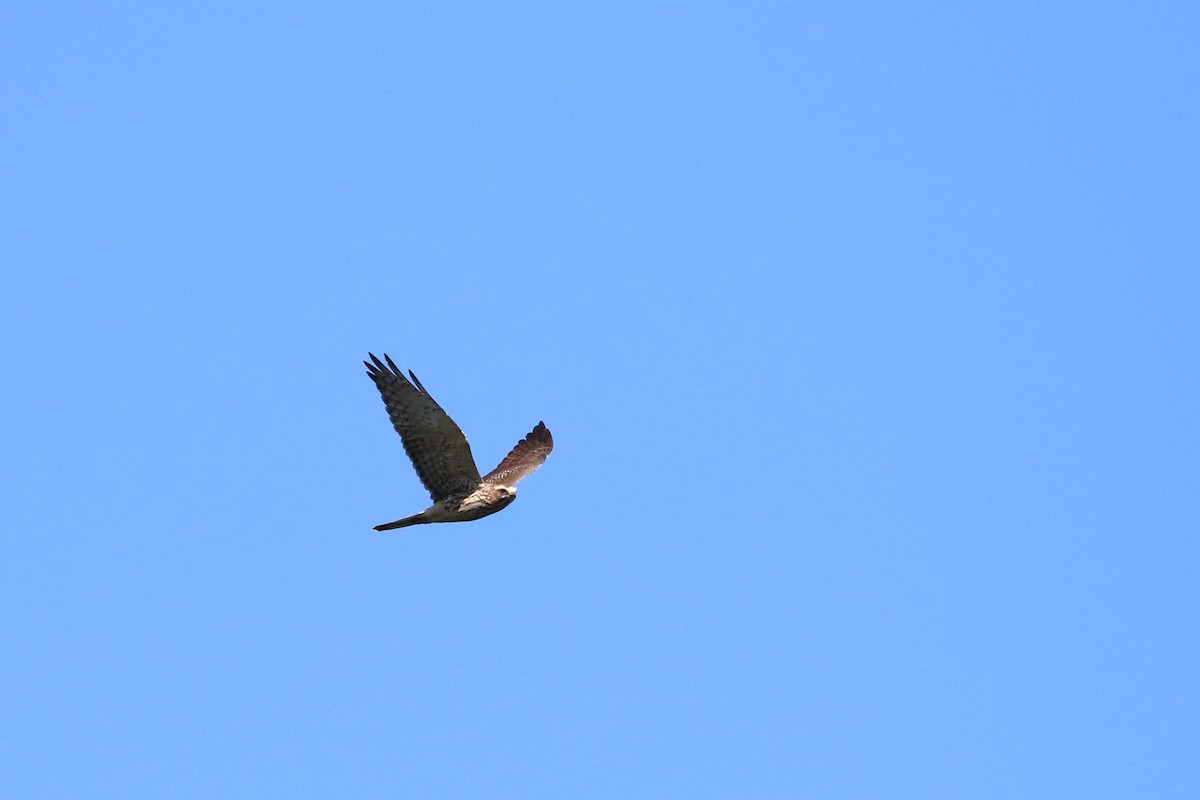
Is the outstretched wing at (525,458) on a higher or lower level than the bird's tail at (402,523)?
higher

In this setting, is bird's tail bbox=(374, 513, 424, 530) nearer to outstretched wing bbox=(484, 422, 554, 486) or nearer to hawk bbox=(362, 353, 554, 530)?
hawk bbox=(362, 353, 554, 530)

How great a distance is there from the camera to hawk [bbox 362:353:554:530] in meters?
19.1

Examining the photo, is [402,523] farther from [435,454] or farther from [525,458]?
[525,458]

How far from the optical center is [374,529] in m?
19.1

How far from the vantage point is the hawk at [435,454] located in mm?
19078

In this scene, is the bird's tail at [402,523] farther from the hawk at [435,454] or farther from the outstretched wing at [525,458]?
the outstretched wing at [525,458]

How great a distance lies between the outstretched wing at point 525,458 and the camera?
21.8 meters

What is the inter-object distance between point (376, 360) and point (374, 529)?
2115 mm

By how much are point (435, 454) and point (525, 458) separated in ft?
11.4

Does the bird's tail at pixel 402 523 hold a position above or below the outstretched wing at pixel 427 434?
below

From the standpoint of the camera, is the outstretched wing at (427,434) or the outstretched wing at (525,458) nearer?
the outstretched wing at (427,434)

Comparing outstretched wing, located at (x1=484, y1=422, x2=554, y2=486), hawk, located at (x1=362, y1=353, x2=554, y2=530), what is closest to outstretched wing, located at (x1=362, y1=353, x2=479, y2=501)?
hawk, located at (x1=362, y1=353, x2=554, y2=530)

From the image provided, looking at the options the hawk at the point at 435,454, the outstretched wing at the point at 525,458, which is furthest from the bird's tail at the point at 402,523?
the outstretched wing at the point at 525,458

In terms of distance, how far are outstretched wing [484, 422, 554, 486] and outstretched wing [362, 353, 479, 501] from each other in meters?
1.50
